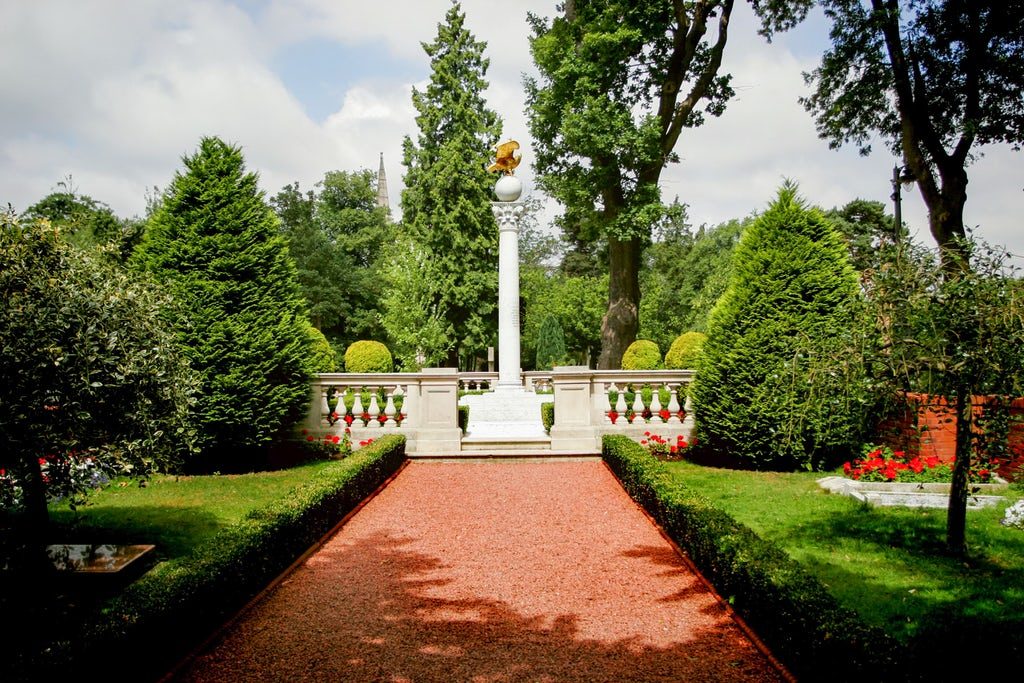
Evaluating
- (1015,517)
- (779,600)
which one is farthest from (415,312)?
(779,600)

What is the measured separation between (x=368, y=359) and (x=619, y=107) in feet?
43.1

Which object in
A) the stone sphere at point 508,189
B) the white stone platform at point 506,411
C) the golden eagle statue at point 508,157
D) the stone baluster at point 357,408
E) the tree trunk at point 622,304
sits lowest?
the white stone platform at point 506,411

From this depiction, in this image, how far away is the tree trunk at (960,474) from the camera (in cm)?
587

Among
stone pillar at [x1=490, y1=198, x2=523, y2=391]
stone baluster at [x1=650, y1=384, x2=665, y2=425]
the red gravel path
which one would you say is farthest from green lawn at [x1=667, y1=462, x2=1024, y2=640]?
stone pillar at [x1=490, y1=198, x2=523, y2=391]

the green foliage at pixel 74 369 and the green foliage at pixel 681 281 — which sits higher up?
the green foliage at pixel 681 281

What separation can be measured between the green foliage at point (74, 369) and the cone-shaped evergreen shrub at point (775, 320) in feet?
28.1

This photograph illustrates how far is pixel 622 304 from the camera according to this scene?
79.7ft

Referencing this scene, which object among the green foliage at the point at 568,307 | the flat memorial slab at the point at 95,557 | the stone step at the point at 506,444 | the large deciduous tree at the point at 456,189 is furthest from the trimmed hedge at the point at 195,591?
the green foliage at the point at 568,307

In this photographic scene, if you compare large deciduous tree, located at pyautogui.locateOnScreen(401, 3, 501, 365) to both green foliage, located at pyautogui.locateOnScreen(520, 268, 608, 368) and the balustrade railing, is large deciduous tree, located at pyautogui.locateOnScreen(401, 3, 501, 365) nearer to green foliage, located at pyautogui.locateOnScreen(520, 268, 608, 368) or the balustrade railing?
green foliage, located at pyautogui.locateOnScreen(520, 268, 608, 368)

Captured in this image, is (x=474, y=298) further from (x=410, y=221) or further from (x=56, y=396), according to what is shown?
(x=56, y=396)

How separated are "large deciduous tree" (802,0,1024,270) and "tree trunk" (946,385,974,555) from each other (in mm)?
15893

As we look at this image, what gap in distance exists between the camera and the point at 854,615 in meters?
4.23

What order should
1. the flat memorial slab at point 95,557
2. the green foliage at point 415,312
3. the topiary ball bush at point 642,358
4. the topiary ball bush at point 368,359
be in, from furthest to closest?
the green foliage at point 415,312
the topiary ball bush at point 642,358
the topiary ball bush at point 368,359
the flat memorial slab at point 95,557

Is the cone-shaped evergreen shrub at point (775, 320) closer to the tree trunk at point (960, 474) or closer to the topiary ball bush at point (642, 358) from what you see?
the tree trunk at point (960, 474)
